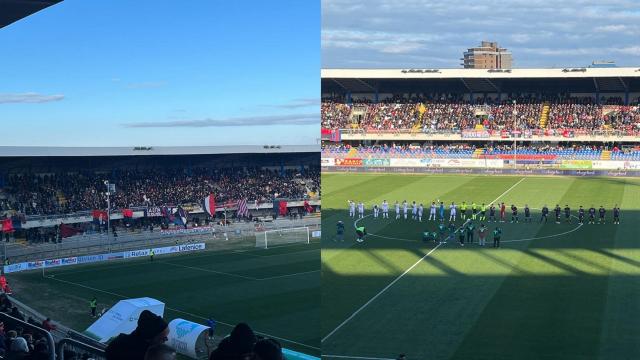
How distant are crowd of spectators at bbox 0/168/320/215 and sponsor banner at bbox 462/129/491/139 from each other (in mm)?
16792

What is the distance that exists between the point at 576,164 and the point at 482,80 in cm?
1300

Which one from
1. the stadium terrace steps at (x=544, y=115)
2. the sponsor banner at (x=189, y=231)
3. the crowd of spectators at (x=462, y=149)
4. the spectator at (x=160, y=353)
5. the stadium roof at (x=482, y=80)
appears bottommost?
the sponsor banner at (x=189, y=231)

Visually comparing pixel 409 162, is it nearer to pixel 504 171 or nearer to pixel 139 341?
pixel 504 171

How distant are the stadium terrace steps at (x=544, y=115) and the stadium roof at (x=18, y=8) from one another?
5302 centimetres

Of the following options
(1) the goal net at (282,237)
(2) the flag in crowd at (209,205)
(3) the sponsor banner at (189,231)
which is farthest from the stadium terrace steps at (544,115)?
(3) the sponsor banner at (189,231)

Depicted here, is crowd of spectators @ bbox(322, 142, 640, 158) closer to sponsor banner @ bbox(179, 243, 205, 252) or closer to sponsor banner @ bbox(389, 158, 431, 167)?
sponsor banner @ bbox(389, 158, 431, 167)

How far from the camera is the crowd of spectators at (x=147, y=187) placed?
34.7 m

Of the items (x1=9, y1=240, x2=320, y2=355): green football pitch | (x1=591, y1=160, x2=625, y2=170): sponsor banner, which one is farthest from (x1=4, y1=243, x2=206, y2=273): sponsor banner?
(x1=591, y1=160, x2=625, y2=170): sponsor banner

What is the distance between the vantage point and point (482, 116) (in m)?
58.4

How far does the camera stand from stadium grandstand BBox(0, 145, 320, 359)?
2284 cm

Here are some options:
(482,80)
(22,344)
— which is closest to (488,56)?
(482,80)

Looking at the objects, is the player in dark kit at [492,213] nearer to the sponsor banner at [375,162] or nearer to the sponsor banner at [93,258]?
the sponsor banner at [93,258]

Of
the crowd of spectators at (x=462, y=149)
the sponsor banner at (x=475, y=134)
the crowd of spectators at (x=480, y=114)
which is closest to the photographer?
the crowd of spectators at (x=462, y=149)

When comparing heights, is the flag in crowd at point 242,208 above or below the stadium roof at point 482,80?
below
